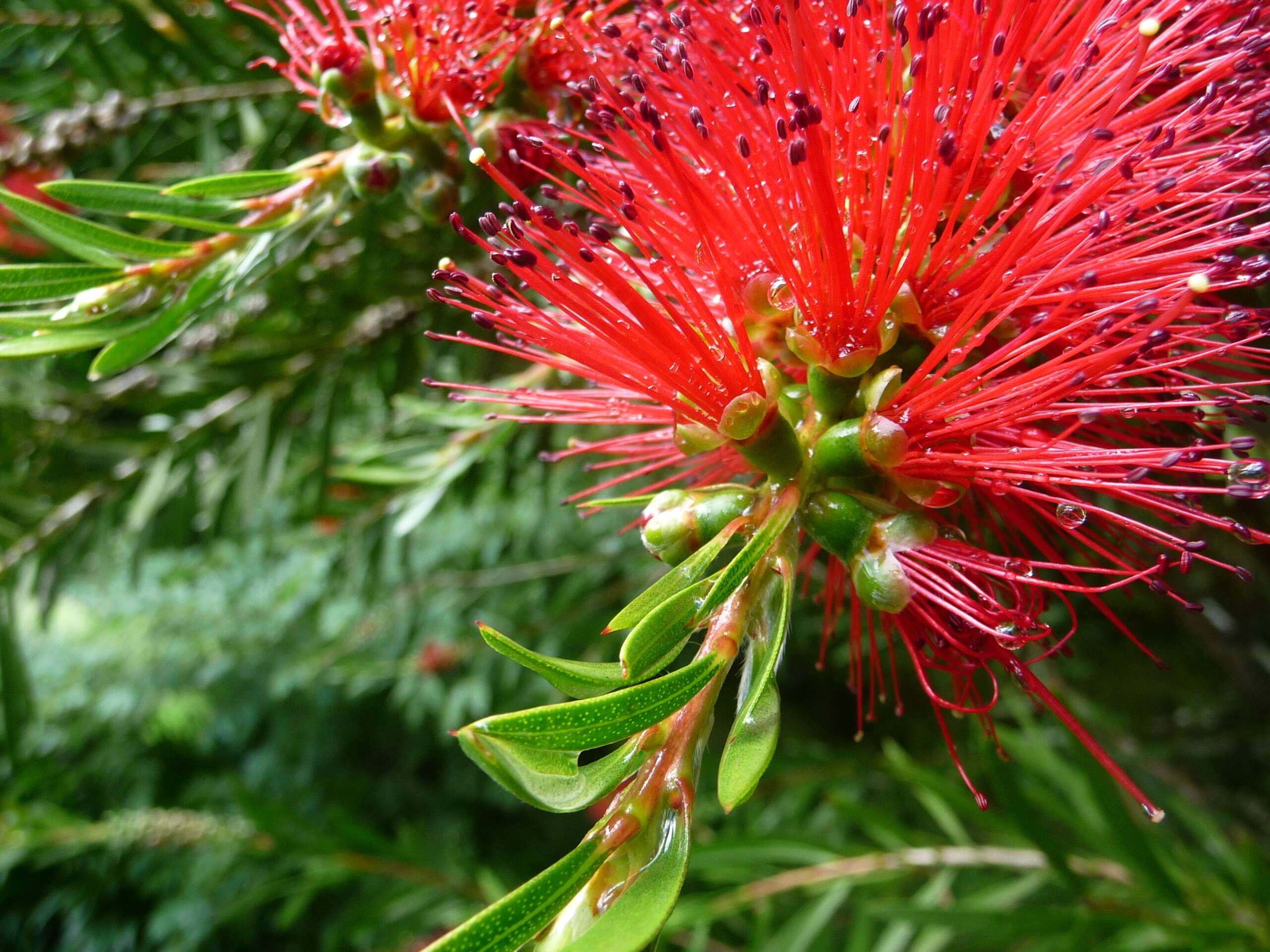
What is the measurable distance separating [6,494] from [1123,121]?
68.2 inches

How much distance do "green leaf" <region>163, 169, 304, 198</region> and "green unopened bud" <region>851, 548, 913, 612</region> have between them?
25.1 inches

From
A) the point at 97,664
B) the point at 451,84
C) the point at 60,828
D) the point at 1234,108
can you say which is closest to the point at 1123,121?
the point at 1234,108

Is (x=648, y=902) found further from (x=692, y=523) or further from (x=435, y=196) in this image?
(x=435, y=196)

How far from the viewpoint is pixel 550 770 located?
1.50 ft

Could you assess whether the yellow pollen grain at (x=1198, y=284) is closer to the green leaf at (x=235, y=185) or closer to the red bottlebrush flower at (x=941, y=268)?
the red bottlebrush flower at (x=941, y=268)

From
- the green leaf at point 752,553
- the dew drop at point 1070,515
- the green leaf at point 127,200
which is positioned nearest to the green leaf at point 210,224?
the green leaf at point 127,200

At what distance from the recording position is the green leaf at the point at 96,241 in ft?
2.39

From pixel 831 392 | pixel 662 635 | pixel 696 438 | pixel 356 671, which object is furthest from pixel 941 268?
pixel 356 671

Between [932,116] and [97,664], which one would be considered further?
[97,664]

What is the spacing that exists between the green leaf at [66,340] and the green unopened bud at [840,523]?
2.02 ft

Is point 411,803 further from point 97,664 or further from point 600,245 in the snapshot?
point 600,245

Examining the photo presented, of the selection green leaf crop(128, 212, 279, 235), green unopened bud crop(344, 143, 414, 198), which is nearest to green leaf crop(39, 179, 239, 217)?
green leaf crop(128, 212, 279, 235)

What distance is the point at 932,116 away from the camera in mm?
602

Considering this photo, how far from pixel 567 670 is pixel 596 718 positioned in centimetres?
4
